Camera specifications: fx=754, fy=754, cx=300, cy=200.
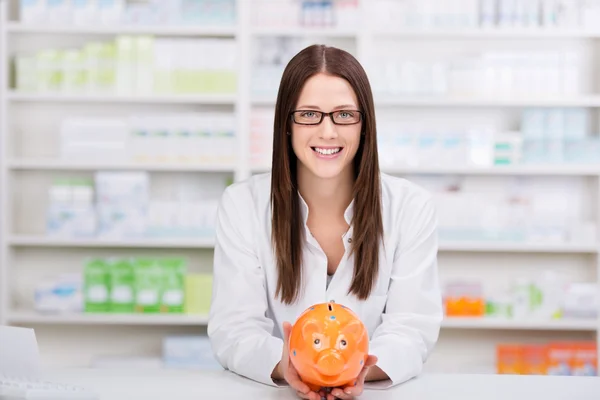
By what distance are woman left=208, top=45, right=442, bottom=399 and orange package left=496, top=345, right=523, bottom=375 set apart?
2.16 m

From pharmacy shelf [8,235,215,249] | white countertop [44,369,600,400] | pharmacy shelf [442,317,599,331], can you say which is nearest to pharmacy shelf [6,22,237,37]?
pharmacy shelf [8,235,215,249]

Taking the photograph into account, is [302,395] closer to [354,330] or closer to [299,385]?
[299,385]

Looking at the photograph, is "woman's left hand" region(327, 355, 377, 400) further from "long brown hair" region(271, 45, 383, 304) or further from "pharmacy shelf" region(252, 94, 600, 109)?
"pharmacy shelf" region(252, 94, 600, 109)

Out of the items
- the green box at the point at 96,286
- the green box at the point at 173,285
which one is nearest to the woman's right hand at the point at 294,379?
the green box at the point at 173,285

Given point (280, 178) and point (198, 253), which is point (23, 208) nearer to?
point (198, 253)

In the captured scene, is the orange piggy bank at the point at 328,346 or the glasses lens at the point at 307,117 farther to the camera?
the glasses lens at the point at 307,117

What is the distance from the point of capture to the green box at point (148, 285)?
12.5 feet

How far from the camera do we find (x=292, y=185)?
1.84 m

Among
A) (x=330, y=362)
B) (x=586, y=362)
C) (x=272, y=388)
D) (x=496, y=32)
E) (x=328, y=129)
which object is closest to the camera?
(x=330, y=362)

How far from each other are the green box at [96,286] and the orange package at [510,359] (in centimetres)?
202

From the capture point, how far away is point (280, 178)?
1788 millimetres

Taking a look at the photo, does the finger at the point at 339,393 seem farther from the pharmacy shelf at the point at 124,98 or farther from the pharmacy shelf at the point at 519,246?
the pharmacy shelf at the point at 124,98

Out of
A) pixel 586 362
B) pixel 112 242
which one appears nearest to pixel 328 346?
pixel 112 242

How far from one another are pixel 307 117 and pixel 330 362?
652 millimetres
